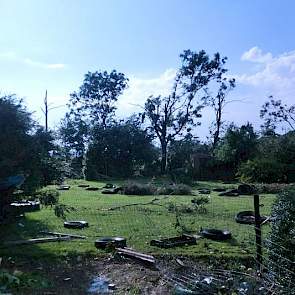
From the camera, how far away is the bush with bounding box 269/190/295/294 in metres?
5.73

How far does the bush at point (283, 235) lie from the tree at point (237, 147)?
99.3ft

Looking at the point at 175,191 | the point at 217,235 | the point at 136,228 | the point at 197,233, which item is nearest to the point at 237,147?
the point at 175,191

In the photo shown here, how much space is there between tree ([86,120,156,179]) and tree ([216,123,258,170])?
8.48m

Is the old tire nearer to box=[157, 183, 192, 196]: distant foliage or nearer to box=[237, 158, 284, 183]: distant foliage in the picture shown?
box=[157, 183, 192, 196]: distant foliage

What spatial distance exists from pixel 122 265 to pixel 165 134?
4093cm

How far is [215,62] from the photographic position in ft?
168

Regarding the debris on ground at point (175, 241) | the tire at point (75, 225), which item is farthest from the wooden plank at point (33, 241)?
the debris on ground at point (175, 241)

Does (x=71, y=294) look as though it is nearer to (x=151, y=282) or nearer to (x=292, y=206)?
(x=151, y=282)

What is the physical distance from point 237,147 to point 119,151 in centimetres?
1110

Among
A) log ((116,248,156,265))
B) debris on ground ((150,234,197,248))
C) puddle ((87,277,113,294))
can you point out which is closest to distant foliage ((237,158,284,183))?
debris on ground ((150,234,197,248))

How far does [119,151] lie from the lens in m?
42.8

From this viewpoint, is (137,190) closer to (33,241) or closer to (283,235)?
(33,241)

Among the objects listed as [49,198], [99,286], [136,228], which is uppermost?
[49,198]

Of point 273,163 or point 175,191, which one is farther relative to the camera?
point 273,163
